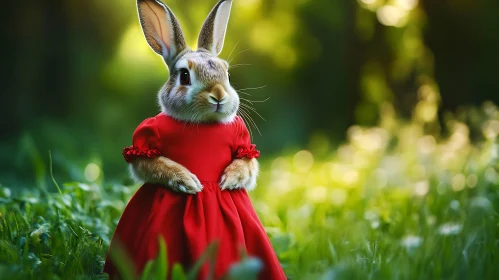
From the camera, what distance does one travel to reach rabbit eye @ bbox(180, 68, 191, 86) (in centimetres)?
245

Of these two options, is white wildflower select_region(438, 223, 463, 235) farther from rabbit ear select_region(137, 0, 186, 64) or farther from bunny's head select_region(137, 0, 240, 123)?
rabbit ear select_region(137, 0, 186, 64)

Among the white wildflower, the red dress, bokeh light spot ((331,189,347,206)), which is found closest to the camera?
the red dress

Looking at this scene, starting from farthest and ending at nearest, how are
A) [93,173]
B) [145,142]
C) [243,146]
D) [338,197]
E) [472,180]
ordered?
[338,197], [472,180], [93,173], [243,146], [145,142]

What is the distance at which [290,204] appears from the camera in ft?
15.0

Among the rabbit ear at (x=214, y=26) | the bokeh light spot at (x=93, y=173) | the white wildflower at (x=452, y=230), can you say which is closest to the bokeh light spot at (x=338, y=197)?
the white wildflower at (x=452, y=230)

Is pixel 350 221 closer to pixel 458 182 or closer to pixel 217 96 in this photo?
pixel 458 182

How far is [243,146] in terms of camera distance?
2543 mm

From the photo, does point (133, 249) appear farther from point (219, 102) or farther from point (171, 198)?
point (219, 102)

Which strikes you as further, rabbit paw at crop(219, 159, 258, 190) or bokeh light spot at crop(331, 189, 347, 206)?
bokeh light spot at crop(331, 189, 347, 206)

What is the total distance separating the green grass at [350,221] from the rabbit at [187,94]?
419 mm

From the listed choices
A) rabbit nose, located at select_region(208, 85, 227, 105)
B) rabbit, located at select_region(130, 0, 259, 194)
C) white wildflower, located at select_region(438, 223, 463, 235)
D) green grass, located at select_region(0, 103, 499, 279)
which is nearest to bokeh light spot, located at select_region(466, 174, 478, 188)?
green grass, located at select_region(0, 103, 499, 279)

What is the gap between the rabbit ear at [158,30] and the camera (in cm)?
264

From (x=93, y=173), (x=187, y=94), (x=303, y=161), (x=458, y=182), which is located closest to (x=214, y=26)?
(x=187, y=94)

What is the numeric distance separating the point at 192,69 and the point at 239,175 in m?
0.52
